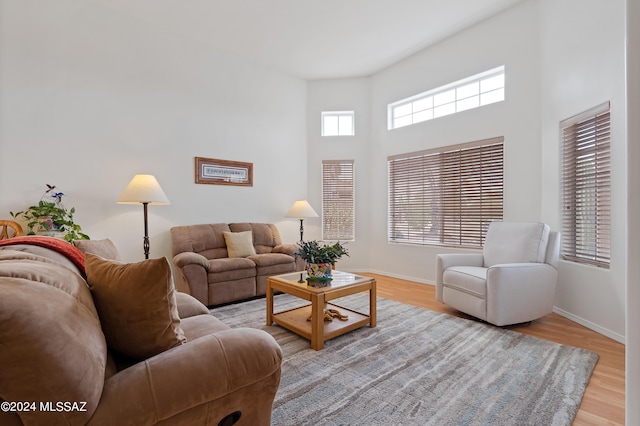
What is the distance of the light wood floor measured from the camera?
1.54m

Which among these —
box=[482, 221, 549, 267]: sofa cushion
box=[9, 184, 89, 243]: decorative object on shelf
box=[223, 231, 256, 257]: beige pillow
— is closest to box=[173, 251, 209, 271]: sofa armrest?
box=[223, 231, 256, 257]: beige pillow

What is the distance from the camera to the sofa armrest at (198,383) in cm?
83

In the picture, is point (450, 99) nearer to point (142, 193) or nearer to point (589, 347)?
point (589, 347)

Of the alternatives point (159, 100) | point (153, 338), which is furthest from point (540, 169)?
point (159, 100)

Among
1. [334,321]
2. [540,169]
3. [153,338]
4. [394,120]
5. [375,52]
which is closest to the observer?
[153,338]

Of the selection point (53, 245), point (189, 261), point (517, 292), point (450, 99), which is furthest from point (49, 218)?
point (450, 99)

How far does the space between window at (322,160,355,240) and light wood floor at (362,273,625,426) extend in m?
1.38

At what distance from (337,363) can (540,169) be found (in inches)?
122

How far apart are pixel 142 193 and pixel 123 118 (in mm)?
1097

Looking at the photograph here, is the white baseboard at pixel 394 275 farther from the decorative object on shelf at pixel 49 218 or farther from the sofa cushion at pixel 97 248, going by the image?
the decorative object on shelf at pixel 49 218

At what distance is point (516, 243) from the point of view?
9.71ft

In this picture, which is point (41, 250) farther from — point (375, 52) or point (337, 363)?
point (375, 52)
